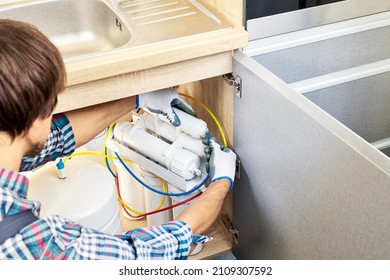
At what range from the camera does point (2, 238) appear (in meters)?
0.83

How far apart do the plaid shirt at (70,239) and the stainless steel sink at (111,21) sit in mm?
519

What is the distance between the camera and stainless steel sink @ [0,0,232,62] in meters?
1.43

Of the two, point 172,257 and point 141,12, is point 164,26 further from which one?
point 172,257

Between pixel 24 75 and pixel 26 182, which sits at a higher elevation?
pixel 24 75

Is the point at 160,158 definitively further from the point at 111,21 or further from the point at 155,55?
the point at 111,21

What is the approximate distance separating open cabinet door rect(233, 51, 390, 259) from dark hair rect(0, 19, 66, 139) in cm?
55

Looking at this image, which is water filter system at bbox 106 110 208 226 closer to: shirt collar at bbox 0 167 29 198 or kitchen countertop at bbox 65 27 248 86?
kitchen countertop at bbox 65 27 248 86

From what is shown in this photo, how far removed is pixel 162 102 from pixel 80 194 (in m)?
0.37

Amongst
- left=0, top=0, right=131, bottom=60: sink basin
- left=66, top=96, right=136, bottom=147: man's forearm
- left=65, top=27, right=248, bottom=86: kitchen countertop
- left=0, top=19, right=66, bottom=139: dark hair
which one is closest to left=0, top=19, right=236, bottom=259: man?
left=0, top=19, right=66, bottom=139: dark hair

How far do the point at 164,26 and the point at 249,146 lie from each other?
0.42 meters

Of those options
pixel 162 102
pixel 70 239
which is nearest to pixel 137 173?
pixel 162 102

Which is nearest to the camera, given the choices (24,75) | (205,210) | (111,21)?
(24,75)

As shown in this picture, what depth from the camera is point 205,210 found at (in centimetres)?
128

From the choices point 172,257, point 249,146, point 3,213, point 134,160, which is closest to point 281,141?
point 249,146
